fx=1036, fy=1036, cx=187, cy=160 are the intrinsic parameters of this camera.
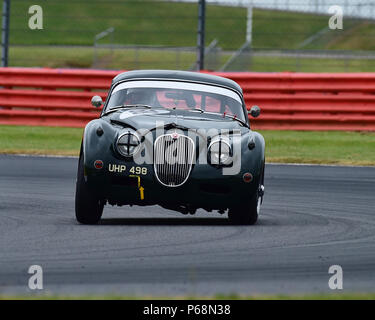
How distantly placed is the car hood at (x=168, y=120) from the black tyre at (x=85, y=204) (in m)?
0.54

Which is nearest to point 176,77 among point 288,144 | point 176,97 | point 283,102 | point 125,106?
point 176,97

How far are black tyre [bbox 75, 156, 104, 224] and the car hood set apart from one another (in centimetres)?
54

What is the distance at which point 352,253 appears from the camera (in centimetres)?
755

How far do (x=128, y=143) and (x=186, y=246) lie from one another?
1.22 metres

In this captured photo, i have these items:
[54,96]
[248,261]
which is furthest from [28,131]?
[248,261]

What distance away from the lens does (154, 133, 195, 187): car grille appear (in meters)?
8.43

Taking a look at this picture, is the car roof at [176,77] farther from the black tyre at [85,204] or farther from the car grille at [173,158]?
the car grille at [173,158]

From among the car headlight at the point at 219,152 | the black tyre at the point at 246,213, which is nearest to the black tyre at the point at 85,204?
the car headlight at the point at 219,152

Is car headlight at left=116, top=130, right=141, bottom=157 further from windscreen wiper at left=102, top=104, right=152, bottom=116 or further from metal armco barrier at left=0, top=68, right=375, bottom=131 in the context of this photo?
metal armco barrier at left=0, top=68, right=375, bottom=131

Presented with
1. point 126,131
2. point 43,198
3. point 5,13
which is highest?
point 5,13

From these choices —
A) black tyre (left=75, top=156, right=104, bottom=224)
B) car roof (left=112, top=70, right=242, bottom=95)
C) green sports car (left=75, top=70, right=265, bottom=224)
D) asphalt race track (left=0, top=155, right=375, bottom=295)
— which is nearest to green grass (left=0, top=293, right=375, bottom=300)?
asphalt race track (left=0, top=155, right=375, bottom=295)

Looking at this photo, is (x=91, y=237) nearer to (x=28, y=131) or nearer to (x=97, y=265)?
(x=97, y=265)

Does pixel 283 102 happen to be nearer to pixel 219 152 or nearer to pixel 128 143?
pixel 219 152
